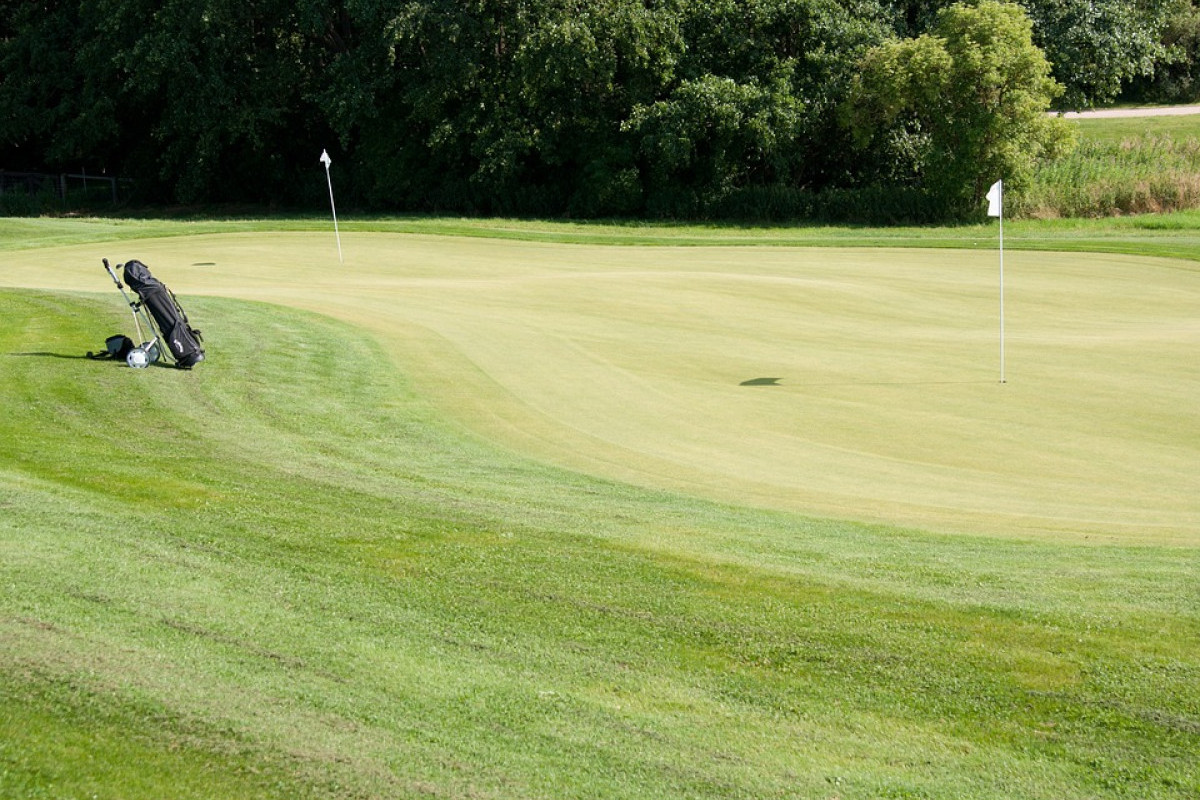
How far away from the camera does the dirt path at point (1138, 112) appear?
50981mm

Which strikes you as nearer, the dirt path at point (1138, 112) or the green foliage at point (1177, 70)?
the dirt path at point (1138, 112)

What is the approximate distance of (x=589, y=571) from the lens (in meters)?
8.39

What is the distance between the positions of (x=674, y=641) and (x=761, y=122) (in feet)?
116

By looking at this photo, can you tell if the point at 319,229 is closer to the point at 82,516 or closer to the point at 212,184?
the point at 212,184

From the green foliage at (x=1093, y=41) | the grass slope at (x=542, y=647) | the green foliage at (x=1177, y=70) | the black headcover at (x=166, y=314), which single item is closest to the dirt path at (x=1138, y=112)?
the green foliage at (x=1177, y=70)

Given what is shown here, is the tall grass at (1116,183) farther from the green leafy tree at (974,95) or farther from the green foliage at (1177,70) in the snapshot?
the green foliage at (1177,70)

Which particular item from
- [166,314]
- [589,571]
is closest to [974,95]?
[166,314]

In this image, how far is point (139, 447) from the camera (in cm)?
1185

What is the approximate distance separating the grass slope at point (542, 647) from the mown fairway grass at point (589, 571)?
27 mm

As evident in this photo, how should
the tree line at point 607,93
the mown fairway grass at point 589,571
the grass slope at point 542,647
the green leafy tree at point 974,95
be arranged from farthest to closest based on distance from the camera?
the tree line at point 607,93, the green leafy tree at point 974,95, the mown fairway grass at point 589,571, the grass slope at point 542,647

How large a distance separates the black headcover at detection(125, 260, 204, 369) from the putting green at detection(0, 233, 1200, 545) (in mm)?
687

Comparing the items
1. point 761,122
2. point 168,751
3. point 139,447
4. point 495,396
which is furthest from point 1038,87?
point 168,751

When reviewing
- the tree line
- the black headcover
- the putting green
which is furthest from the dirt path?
the black headcover

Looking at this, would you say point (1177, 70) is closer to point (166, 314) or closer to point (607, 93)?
point (607, 93)
